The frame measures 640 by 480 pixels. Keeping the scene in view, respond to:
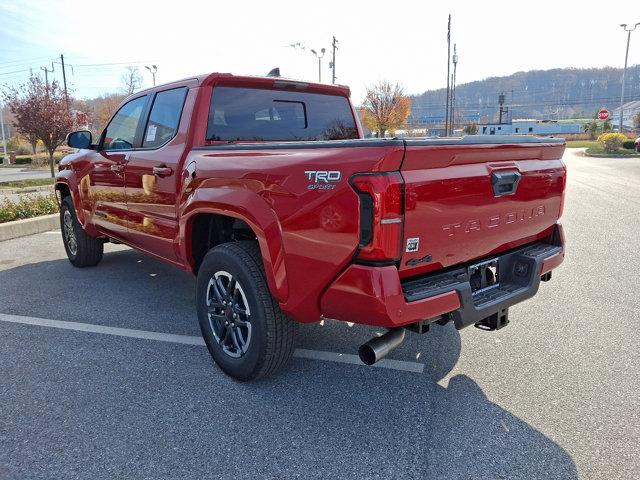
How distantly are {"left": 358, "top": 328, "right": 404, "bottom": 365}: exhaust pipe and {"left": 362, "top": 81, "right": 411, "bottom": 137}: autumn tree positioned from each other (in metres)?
42.2

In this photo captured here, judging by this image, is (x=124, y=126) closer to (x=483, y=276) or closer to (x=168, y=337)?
(x=168, y=337)

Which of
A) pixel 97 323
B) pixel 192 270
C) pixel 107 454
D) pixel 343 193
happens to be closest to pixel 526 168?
pixel 343 193

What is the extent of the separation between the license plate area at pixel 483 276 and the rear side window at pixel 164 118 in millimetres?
2467

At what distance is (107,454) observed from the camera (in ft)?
8.29

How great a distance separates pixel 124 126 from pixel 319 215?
10.7 feet

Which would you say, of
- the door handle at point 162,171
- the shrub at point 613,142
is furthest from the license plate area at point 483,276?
the shrub at point 613,142

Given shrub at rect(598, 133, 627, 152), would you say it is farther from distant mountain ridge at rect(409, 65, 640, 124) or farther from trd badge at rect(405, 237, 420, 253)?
distant mountain ridge at rect(409, 65, 640, 124)

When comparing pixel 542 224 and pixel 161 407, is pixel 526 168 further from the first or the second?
pixel 161 407

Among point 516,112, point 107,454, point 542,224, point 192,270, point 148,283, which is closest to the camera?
point 107,454

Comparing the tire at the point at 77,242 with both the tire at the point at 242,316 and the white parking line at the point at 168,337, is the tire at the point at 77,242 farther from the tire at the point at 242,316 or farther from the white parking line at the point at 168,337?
the tire at the point at 242,316

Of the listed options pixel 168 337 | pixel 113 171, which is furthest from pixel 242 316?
pixel 113 171

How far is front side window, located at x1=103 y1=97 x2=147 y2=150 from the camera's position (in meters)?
4.64

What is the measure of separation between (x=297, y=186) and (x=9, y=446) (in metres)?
2.04

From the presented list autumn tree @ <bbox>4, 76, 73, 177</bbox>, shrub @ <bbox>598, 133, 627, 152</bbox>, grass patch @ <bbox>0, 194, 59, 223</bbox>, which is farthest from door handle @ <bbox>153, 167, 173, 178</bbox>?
shrub @ <bbox>598, 133, 627, 152</bbox>
